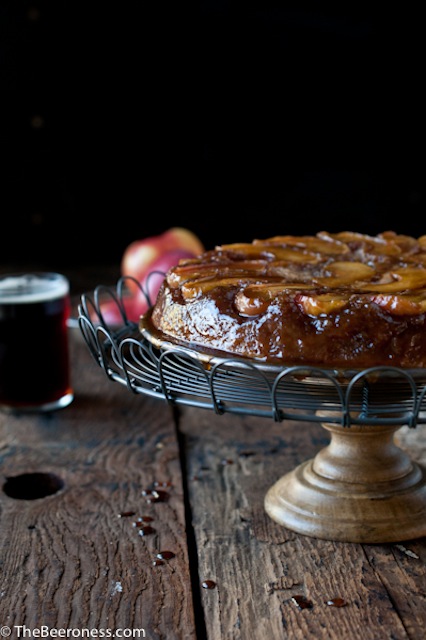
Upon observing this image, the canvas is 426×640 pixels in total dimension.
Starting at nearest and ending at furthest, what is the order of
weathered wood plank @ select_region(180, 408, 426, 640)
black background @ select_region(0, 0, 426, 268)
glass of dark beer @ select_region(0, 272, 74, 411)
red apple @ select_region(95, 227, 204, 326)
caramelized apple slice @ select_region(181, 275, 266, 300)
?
weathered wood plank @ select_region(180, 408, 426, 640) → caramelized apple slice @ select_region(181, 275, 266, 300) → glass of dark beer @ select_region(0, 272, 74, 411) → red apple @ select_region(95, 227, 204, 326) → black background @ select_region(0, 0, 426, 268)

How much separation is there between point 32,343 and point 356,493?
2.37ft

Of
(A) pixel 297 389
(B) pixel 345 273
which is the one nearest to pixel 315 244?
(B) pixel 345 273

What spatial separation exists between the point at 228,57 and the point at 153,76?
358 millimetres

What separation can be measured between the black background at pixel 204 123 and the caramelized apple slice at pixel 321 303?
2.66m

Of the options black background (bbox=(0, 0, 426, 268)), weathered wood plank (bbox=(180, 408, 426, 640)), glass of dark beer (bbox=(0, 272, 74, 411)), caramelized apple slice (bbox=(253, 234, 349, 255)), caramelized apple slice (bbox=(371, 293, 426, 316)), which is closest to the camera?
weathered wood plank (bbox=(180, 408, 426, 640))

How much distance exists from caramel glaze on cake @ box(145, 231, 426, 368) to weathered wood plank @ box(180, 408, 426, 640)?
254mm

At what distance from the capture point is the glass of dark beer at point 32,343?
61.2 inches

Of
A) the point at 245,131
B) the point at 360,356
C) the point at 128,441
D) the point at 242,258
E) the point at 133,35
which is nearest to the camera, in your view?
the point at 360,356

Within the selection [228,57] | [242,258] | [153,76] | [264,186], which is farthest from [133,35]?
[242,258]

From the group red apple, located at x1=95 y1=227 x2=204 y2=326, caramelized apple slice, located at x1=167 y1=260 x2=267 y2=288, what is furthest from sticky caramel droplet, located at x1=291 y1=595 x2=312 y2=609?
red apple, located at x1=95 y1=227 x2=204 y2=326

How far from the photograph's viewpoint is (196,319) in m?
1.14

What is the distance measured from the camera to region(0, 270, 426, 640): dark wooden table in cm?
92

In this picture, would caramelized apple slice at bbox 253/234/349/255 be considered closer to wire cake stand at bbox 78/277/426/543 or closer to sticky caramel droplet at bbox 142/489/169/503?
wire cake stand at bbox 78/277/426/543

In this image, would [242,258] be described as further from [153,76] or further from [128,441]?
[153,76]
